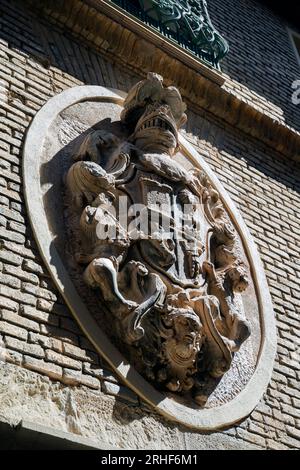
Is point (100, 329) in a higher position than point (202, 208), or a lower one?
lower

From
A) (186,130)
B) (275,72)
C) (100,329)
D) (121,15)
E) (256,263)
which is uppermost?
(275,72)

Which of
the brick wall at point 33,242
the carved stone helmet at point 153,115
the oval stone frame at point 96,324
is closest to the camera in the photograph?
the brick wall at point 33,242

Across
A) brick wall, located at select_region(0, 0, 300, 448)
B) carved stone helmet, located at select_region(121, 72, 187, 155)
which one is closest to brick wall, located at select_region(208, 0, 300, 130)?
brick wall, located at select_region(0, 0, 300, 448)

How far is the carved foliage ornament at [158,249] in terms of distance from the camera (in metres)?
4.55

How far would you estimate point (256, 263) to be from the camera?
19.4ft

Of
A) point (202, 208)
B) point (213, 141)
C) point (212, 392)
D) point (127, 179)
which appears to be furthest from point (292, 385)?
point (213, 141)

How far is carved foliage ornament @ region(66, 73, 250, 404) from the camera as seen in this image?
179 inches

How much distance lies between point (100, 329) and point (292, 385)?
166 cm

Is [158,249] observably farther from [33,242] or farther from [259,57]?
[259,57]

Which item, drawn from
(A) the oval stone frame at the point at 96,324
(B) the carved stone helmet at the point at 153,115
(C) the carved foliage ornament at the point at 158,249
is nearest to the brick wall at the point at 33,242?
(A) the oval stone frame at the point at 96,324

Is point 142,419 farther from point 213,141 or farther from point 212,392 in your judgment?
point 213,141

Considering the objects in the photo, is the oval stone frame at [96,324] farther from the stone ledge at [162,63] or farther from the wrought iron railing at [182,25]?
the wrought iron railing at [182,25]

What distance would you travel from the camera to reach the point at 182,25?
717 cm

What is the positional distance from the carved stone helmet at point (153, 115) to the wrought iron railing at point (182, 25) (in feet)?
4.76
